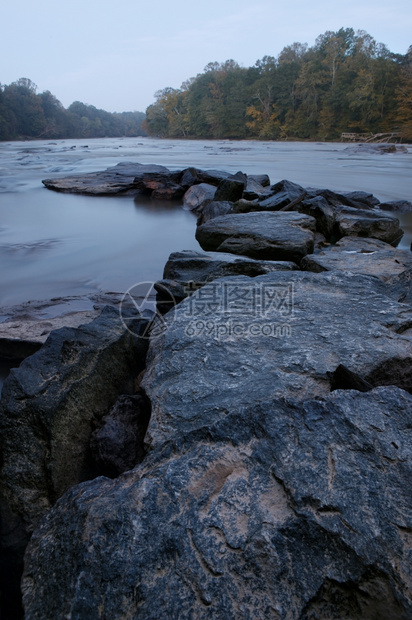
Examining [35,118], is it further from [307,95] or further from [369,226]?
[369,226]

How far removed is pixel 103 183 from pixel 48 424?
28.7 feet

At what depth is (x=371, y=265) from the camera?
2.73 meters

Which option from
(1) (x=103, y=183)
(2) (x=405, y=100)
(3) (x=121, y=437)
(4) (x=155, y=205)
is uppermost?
(2) (x=405, y=100)

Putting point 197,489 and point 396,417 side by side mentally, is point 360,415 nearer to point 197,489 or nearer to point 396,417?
point 396,417

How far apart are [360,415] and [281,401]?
200 millimetres

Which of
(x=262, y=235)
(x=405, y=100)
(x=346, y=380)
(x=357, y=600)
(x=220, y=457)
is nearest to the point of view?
(x=357, y=600)

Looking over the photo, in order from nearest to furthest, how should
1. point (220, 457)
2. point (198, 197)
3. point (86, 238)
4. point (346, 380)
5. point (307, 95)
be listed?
point (220, 457), point (346, 380), point (86, 238), point (198, 197), point (307, 95)

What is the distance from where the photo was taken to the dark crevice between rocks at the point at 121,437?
1394 millimetres

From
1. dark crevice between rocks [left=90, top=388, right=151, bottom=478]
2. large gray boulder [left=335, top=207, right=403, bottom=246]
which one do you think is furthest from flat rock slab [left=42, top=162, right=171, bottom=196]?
dark crevice between rocks [left=90, top=388, right=151, bottom=478]

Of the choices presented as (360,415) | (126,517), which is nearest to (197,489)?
(126,517)

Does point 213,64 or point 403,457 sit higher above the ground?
point 213,64

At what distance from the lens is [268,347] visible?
1.55 m

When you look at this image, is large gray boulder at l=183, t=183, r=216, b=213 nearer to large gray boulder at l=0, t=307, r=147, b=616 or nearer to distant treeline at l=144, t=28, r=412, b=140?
large gray boulder at l=0, t=307, r=147, b=616

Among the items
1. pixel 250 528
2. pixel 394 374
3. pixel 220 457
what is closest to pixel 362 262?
pixel 394 374
